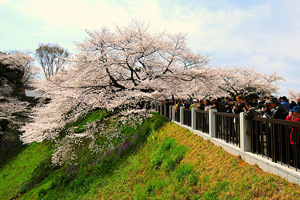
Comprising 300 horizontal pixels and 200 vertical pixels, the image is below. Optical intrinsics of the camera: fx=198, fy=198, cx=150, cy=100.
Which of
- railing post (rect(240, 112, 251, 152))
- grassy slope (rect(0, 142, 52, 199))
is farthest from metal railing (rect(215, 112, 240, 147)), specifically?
grassy slope (rect(0, 142, 52, 199))

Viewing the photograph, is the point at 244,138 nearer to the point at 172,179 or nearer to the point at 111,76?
Result: the point at 172,179

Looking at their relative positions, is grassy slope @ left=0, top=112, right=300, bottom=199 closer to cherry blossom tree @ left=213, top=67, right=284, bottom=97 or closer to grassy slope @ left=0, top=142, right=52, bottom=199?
grassy slope @ left=0, top=142, right=52, bottom=199

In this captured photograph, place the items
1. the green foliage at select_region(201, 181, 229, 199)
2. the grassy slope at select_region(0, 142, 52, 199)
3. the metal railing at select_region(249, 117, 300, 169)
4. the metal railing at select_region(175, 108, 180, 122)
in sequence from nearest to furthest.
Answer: the metal railing at select_region(249, 117, 300, 169), the green foliage at select_region(201, 181, 229, 199), the metal railing at select_region(175, 108, 180, 122), the grassy slope at select_region(0, 142, 52, 199)

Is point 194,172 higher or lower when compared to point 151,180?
higher

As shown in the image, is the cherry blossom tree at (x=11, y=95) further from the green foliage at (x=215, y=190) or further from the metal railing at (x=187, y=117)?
the green foliage at (x=215, y=190)

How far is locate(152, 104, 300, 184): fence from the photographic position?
4.42 meters

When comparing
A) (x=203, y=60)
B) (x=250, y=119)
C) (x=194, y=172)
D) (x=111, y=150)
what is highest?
(x=203, y=60)

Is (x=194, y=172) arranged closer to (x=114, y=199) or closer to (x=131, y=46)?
(x=114, y=199)

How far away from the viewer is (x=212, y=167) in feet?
19.7

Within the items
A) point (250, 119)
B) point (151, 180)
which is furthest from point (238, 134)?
point (151, 180)

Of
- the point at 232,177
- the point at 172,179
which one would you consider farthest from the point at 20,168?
the point at 232,177

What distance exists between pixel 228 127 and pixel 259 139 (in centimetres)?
152

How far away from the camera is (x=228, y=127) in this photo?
7.07 m

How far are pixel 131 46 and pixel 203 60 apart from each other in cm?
610
